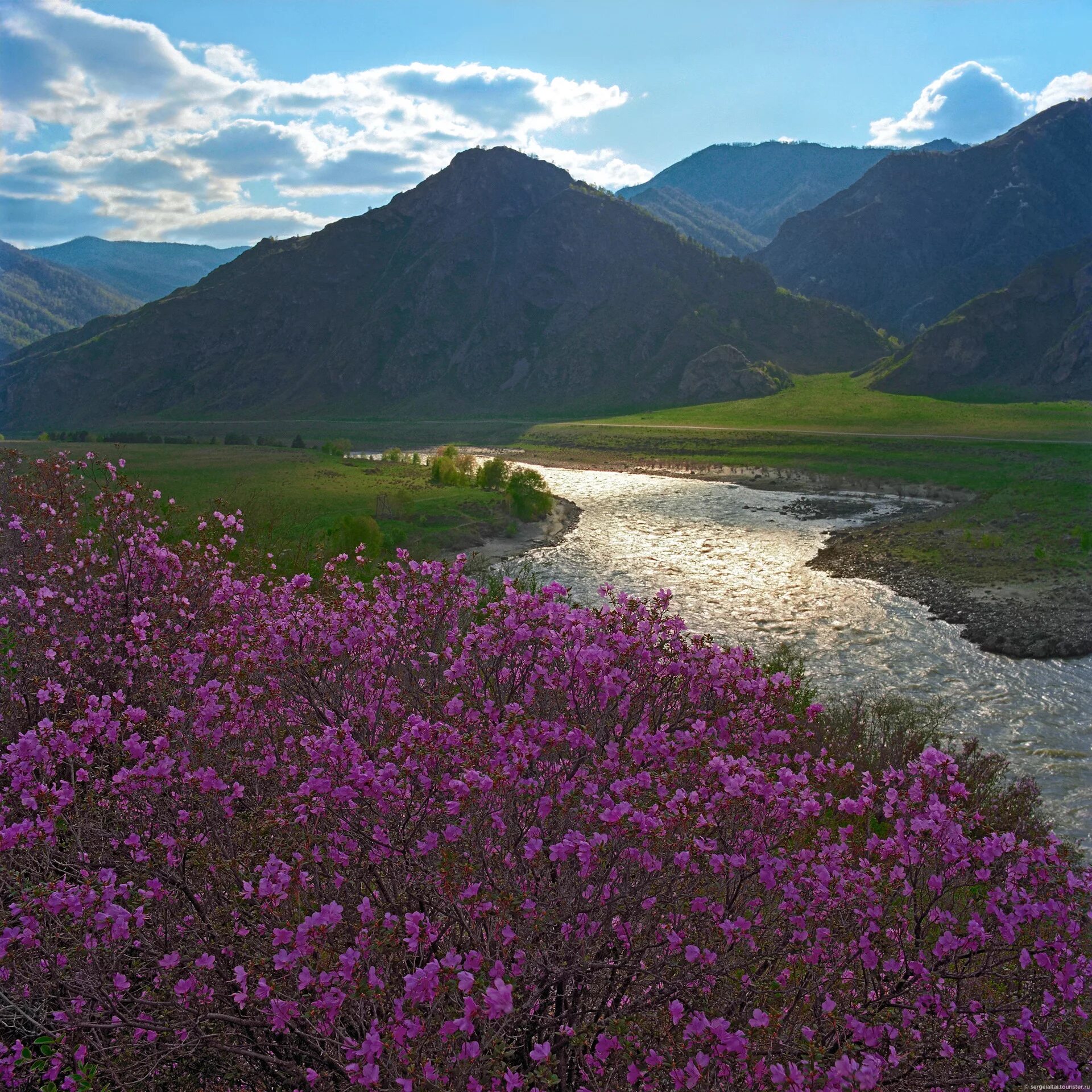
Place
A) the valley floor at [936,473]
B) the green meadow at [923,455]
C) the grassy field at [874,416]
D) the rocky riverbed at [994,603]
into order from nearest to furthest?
the rocky riverbed at [994,603], the valley floor at [936,473], the green meadow at [923,455], the grassy field at [874,416]

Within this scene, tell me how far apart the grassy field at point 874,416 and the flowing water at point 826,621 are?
46.9 metres

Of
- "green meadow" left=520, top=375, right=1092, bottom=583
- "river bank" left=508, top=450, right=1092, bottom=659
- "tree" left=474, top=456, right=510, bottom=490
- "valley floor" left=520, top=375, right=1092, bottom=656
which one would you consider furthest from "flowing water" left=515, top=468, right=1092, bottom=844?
"green meadow" left=520, top=375, right=1092, bottom=583

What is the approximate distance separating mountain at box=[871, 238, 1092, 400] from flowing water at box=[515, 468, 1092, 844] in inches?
A: 3898

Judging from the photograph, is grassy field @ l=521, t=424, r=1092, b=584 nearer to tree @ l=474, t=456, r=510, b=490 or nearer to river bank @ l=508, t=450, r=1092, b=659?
river bank @ l=508, t=450, r=1092, b=659

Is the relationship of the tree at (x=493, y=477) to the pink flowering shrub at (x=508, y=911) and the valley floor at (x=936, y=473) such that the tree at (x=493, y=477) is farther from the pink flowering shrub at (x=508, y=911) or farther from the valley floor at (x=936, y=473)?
the pink flowering shrub at (x=508, y=911)

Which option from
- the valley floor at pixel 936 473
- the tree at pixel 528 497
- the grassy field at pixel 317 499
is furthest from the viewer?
the tree at pixel 528 497

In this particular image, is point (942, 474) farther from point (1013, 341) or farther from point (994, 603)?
point (1013, 341)

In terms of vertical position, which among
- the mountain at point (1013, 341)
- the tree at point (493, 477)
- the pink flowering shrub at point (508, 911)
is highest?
the mountain at point (1013, 341)

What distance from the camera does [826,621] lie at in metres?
28.5

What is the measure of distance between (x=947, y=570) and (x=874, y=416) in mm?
76829

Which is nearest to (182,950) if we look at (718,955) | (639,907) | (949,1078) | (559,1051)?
(559,1051)

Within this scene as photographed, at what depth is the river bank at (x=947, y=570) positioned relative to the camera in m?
25.8

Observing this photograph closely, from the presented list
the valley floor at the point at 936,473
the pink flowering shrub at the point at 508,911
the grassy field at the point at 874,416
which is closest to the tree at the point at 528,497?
the valley floor at the point at 936,473

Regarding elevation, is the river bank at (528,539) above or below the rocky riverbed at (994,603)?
above
